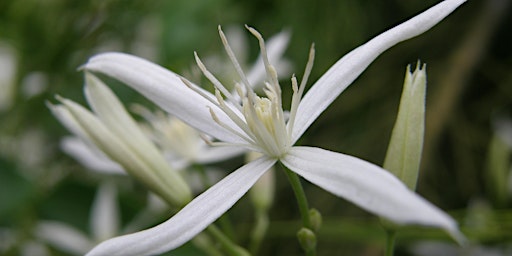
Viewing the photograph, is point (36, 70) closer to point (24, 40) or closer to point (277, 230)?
point (24, 40)

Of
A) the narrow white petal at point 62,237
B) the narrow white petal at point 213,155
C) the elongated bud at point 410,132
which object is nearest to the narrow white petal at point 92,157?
the narrow white petal at point 213,155

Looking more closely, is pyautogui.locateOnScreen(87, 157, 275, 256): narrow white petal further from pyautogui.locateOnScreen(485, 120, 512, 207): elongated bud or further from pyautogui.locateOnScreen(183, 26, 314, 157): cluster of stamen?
pyautogui.locateOnScreen(485, 120, 512, 207): elongated bud

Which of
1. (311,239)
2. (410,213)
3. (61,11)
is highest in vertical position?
(61,11)

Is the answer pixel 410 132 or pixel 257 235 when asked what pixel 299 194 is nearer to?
pixel 410 132

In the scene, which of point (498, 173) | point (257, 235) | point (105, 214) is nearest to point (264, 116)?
point (257, 235)

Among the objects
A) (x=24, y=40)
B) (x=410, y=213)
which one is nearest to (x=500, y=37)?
(x=24, y=40)
